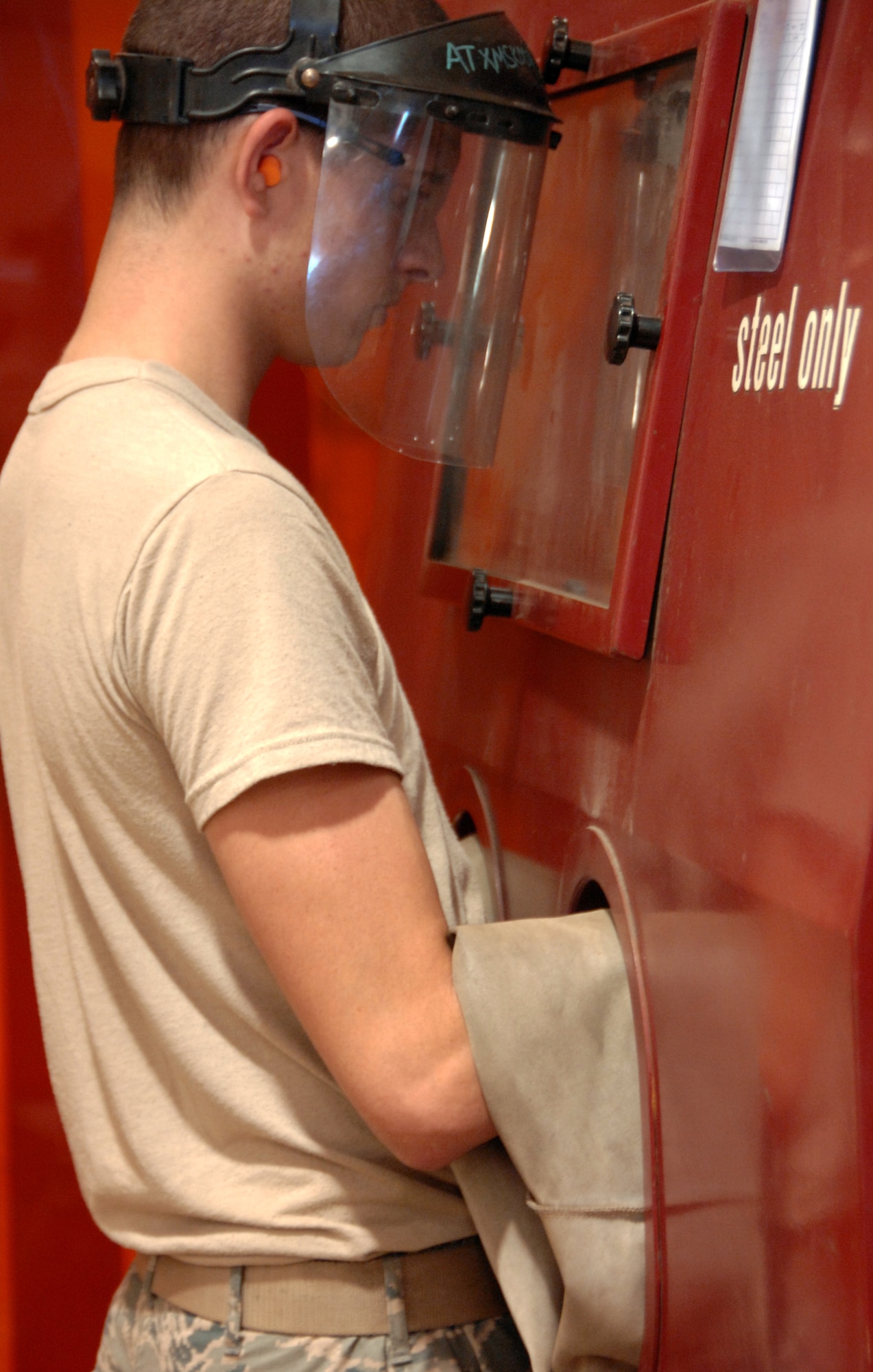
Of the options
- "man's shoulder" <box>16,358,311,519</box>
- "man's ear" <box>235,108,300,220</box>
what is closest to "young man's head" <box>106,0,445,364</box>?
"man's ear" <box>235,108,300,220</box>

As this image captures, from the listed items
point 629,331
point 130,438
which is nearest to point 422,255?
point 629,331

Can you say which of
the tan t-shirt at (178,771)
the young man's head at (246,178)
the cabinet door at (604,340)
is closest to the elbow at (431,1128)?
the tan t-shirt at (178,771)

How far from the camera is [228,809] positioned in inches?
30.2

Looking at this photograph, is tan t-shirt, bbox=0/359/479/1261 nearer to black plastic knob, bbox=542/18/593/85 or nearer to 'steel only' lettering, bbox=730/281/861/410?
'steel only' lettering, bbox=730/281/861/410

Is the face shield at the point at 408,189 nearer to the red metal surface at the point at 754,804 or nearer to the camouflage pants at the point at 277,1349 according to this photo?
the red metal surface at the point at 754,804

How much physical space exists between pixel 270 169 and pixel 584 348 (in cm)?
31

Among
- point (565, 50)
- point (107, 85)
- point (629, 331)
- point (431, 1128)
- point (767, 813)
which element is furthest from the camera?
point (565, 50)

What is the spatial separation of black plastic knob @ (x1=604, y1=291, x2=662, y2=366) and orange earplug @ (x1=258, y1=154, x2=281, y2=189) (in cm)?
29

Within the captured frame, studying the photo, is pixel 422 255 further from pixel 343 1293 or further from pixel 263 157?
pixel 343 1293

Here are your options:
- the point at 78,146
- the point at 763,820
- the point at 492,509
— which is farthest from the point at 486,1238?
the point at 78,146

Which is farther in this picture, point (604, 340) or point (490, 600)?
point (490, 600)

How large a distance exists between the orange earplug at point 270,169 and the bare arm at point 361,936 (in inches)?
19.4

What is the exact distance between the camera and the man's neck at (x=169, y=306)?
98cm

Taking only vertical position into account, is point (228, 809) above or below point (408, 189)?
below
